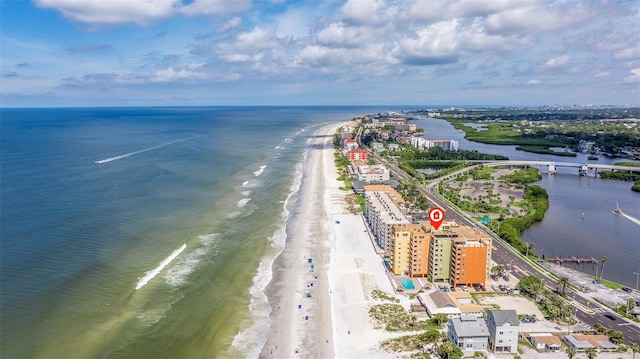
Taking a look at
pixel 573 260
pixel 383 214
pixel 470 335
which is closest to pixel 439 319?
pixel 470 335

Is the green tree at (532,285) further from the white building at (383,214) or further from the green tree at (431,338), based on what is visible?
the white building at (383,214)

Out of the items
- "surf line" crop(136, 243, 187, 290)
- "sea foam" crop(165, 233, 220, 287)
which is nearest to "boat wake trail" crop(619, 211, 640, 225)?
"sea foam" crop(165, 233, 220, 287)

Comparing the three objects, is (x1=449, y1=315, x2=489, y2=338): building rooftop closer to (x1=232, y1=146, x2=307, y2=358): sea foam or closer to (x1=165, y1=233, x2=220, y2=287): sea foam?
(x1=232, y1=146, x2=307, y2=358): sea foam

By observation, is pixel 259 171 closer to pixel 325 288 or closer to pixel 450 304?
pixel 325 288

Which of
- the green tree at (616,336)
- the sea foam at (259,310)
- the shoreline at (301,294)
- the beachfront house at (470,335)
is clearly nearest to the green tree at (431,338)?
the beachfront house at (470,335)

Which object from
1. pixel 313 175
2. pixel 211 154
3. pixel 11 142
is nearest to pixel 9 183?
pixel 211 154
